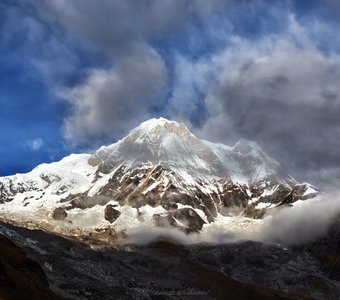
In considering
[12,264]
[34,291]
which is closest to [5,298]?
[34,291]

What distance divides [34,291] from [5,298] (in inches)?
874

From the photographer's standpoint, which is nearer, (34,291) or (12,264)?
(34,291)

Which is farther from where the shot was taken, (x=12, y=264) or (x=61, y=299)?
(x=12, y=264)

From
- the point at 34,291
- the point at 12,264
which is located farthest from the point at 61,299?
the point at 12,264

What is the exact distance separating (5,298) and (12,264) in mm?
42363

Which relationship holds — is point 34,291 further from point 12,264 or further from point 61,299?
point 12,264

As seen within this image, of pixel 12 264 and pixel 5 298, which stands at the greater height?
pixel 12 264

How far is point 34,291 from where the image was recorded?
170 meters

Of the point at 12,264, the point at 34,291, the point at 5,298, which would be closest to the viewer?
the point at 5,298

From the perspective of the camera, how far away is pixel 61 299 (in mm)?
176875

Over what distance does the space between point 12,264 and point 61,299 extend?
73.4 feet

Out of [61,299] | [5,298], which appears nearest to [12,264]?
[61,299]

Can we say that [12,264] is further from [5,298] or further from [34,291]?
[5,298]

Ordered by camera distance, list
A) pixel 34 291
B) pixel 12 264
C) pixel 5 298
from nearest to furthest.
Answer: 1. pixel 5 298
2. pixel 34 291
3. pixel 12 264
